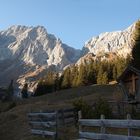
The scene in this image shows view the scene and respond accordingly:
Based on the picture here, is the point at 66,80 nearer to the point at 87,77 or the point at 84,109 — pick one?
the point at 87,77

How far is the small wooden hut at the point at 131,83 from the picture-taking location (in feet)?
143

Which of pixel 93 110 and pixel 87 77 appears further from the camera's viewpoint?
pixel 87 77

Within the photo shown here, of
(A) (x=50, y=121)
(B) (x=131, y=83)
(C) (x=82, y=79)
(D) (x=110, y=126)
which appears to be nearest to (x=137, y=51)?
(B) (x=131, y=83)

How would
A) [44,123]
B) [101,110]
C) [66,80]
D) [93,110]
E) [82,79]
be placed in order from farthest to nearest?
1. [66,80]
2. [82,79]
3. [93,110]
4. [101,110]
5. [44,123]

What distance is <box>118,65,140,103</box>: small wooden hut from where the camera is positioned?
43.5 meters

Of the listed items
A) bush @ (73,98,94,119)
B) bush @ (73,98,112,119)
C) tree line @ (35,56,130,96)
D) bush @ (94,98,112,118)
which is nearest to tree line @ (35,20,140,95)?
tree line @ (35,56,130,96)

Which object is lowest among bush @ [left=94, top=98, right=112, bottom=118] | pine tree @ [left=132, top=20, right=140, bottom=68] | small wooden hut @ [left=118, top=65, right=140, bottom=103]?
bush @ [left=94, top=98, right=112, bottom=118]

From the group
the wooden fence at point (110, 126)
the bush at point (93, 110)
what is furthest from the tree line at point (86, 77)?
the wooden fence at point (110, 126)

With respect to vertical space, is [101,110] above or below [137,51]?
below

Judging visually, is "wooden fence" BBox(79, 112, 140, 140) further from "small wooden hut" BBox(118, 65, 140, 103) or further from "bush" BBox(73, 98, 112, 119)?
"small wooden hut" BBox(118, 65, 140, 103)

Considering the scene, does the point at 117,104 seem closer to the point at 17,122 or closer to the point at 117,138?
the point at 17,122

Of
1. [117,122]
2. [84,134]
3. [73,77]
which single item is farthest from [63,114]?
[73,77]

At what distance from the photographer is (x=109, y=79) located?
130 meters

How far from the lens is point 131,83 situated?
45281mm
